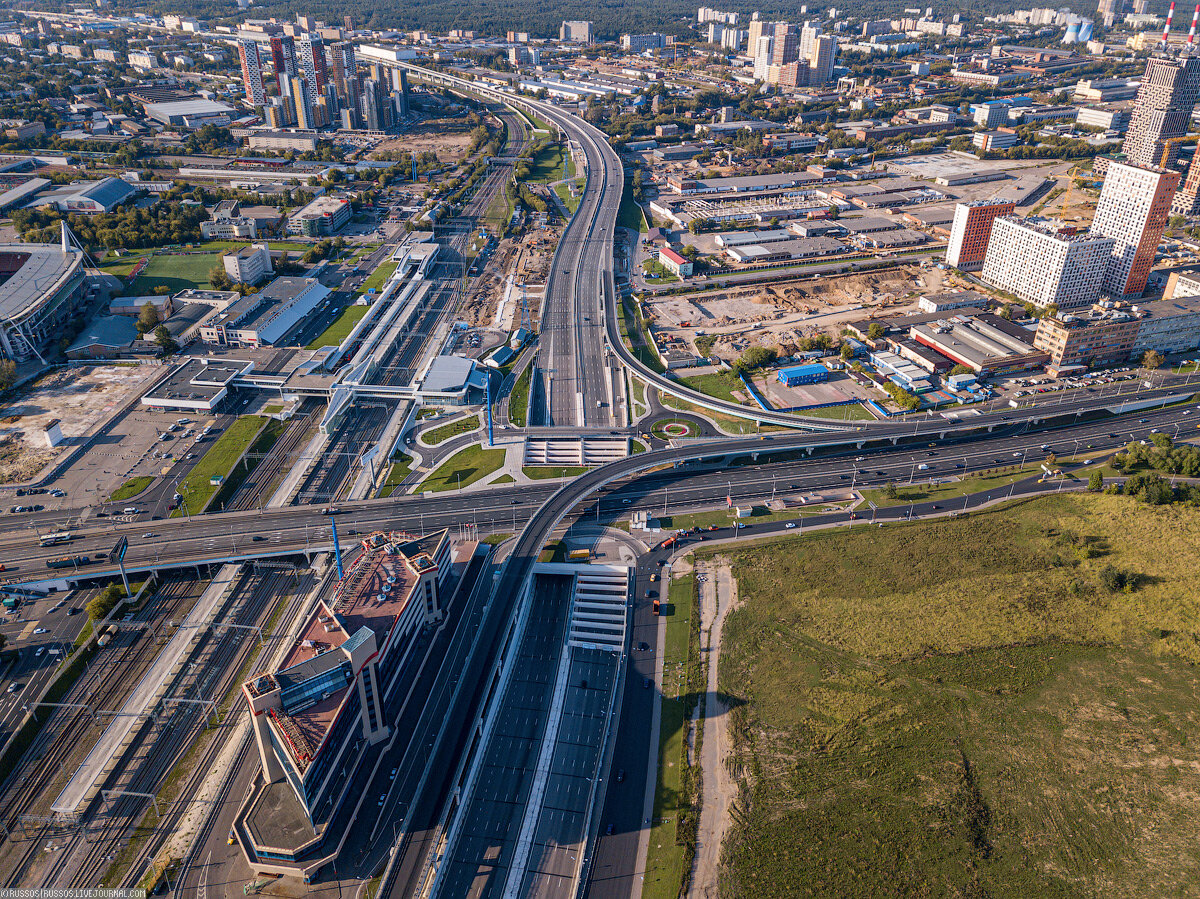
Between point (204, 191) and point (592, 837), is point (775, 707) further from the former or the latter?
point (204, 191)

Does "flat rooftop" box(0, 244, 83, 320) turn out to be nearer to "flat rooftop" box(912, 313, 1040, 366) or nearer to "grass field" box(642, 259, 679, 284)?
"grass field" box(642, 259, 679, 284)

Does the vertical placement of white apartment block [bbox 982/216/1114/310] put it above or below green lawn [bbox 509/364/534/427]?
above

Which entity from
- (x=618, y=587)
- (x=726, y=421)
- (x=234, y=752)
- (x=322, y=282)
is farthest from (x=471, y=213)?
(x=234, y=752)

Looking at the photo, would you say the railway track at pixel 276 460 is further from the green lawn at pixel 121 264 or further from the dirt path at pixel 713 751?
the green lawn at pixel 121 264

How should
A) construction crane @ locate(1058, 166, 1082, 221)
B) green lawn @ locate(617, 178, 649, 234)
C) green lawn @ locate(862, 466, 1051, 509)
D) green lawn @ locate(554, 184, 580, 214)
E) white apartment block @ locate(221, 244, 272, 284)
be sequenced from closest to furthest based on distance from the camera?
1. green lawn @ locate(862, 466, 1051, 509)
2. white apartment block @ locate(221, 244, 272, 284)
3. construction crane @ locate(1058, 166, 1082, 221)
4. green lawn @ locate(617, 178, 649, 234)
5. green lawn @ locate(554, 184, 580, 214)

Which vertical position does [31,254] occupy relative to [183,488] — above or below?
above

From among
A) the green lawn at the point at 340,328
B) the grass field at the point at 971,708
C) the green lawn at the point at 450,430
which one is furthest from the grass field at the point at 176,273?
the grass field at the point at 971,708

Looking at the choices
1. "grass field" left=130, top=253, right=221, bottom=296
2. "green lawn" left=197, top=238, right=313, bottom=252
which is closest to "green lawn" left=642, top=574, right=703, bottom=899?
"grass field" left=130, top=253, right=221, bottom=296

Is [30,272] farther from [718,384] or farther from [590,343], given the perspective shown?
[718,384]
